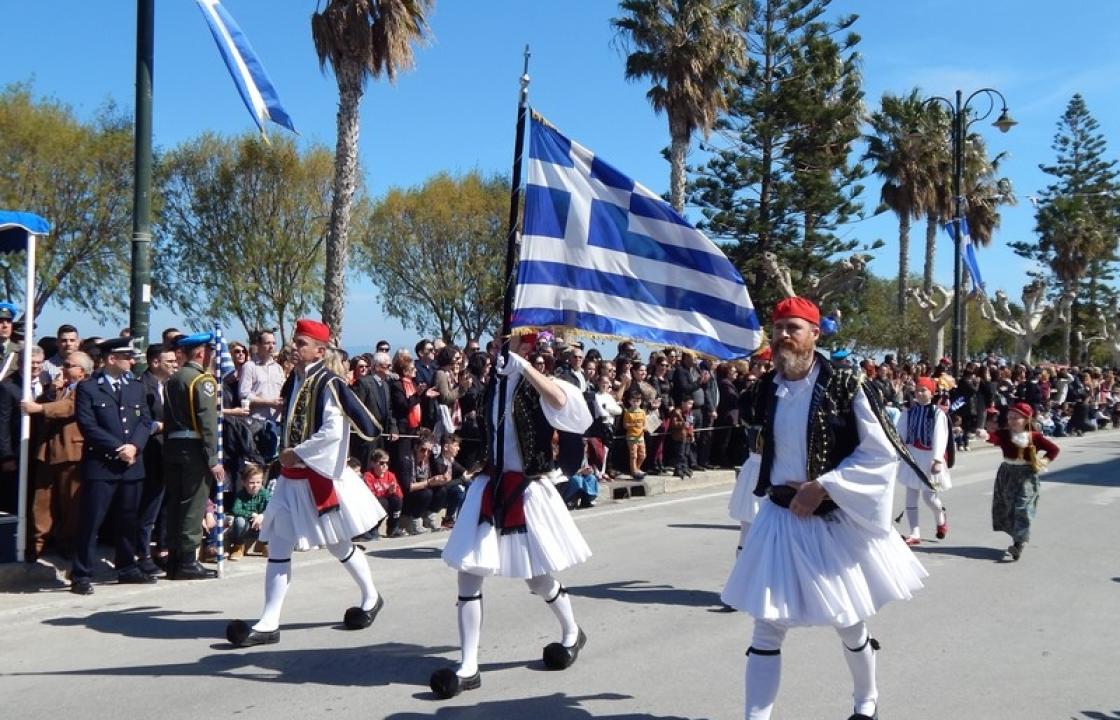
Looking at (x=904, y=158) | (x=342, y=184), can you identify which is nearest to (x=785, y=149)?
(x=904, y=158)

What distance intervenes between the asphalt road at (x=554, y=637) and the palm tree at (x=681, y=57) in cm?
1945

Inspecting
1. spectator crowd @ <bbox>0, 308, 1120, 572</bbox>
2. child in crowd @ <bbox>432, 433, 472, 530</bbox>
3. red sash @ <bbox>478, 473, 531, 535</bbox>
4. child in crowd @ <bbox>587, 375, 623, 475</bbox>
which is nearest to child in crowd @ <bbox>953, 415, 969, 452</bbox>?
spectator crowd @ <bbox>0, 308, 1120, 572</bbox>

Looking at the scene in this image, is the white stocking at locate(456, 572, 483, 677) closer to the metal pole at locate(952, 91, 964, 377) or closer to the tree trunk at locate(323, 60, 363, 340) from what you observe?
the tree trunk at locate(323, 60, 363, 340)

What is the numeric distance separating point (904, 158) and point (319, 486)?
3726 centimetres

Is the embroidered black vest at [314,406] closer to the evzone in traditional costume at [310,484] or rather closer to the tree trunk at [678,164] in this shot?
the evzone in traditional costume at [310,484]

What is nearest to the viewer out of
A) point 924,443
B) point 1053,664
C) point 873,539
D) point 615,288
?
point 873,539

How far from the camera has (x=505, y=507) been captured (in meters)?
5.52

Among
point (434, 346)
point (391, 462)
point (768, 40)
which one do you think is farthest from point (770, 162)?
point (391, 462)

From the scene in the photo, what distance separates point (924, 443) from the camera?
1048cm

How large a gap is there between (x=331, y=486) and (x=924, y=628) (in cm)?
406

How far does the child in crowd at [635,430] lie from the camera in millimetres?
14367

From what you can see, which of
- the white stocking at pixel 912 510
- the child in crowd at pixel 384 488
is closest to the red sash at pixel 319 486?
the child in crowd at pixel 384 488

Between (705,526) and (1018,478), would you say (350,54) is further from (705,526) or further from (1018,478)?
(1018,478)

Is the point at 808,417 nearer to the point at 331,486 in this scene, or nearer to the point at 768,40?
the point at 331,486
